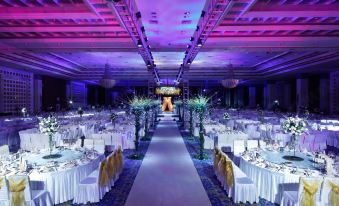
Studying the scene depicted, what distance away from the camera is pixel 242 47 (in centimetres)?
1239

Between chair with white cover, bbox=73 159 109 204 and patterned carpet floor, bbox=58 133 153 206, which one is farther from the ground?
chair with white cover, bbox=73 159 109 204

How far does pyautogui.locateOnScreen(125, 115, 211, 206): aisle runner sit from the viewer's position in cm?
582

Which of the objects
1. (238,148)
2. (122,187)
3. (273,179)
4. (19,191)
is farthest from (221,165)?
(19,191)

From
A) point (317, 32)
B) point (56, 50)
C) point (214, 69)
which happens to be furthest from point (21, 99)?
point (317, 32)

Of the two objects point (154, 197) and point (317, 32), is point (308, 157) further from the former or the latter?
point (317, 32)

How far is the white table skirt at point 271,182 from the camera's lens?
17.3 ft

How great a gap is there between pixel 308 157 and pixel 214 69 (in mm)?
17708

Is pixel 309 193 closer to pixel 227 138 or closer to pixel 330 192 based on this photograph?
pixel 330 192

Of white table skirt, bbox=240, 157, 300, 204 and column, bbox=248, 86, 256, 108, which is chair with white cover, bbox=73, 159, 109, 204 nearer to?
white table skirt, bbox=240, 157, 300, 204

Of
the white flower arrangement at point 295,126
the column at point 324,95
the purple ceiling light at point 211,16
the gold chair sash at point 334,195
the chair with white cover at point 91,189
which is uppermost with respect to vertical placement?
the purple ceiling light at point 211,16

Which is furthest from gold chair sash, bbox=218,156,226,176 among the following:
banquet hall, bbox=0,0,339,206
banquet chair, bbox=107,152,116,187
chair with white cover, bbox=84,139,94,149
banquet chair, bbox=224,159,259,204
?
chair with white cover, bbox=84,139,94,149

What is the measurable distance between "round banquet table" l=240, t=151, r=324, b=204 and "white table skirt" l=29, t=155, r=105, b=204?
11.5 feet

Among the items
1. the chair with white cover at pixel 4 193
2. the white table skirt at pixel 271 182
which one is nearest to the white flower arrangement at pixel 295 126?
the white table skirt at pixel 271 182

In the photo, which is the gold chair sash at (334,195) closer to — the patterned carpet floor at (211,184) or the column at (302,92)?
the patterned carpet floor at (211,184)
